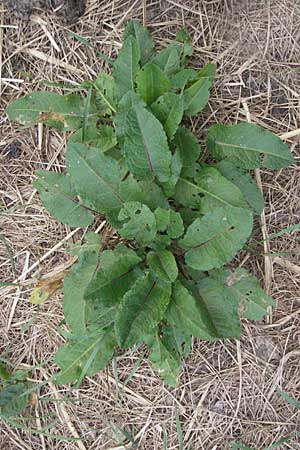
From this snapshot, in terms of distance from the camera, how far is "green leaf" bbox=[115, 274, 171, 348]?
1389mm

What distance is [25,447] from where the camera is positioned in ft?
5.80

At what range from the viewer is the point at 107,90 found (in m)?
1.61

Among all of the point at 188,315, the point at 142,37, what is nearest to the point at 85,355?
the point at 188,315

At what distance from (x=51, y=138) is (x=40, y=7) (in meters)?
0.42

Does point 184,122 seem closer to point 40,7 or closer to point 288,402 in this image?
point 40,7

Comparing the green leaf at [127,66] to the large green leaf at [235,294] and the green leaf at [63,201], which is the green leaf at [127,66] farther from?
the large green leaf at [235,294]

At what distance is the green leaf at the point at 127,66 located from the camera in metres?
1.54

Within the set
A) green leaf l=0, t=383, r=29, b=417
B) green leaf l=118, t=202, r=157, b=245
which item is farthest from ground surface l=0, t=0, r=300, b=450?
green leaf l=118, t=202, r=157, b=245

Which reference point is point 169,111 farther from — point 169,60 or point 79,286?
point 79,286

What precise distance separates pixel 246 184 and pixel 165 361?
0.59 m

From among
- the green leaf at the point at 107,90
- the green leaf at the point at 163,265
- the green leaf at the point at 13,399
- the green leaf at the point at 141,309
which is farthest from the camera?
the green leaf at the point at 13,399

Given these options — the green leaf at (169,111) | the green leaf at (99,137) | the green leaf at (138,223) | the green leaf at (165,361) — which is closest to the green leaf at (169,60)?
the green leaf at (169,111)

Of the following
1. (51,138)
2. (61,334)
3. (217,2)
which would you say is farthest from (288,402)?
(217,2)

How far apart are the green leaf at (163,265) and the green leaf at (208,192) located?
0.55ft
